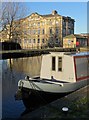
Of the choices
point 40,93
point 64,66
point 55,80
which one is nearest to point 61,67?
point 64,66

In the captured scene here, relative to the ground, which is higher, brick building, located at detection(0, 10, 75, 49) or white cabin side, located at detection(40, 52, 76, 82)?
brick building, located at detection(0, 10, 75, 49)

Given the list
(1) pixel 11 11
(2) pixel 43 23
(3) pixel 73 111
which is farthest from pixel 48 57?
(2) pixel 43 23

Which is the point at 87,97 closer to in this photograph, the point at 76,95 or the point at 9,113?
the point at 76,95

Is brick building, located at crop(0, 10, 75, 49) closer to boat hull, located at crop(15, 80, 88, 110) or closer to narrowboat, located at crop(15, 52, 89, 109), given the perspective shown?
narrowboat, located at crop(15, 52, 89, 109)

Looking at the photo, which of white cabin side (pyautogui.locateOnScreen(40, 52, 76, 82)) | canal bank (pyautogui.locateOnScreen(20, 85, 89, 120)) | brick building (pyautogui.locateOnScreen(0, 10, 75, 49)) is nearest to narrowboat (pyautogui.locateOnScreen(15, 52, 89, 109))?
white cabin side (pyautogui.locateOnScreen(40, 52, 76, 82))

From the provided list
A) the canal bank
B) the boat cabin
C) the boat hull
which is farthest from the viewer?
the boat cabin

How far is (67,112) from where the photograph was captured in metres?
8.84

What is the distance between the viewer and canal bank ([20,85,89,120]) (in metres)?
8.75

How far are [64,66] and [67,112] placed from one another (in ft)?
18.1

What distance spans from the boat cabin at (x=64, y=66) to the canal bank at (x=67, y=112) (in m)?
2.84

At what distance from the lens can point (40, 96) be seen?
12.9 metres

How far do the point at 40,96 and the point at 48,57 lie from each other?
2.67 m

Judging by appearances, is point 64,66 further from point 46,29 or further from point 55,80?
point 46,29

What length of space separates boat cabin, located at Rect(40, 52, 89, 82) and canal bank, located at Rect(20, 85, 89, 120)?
2843mm
